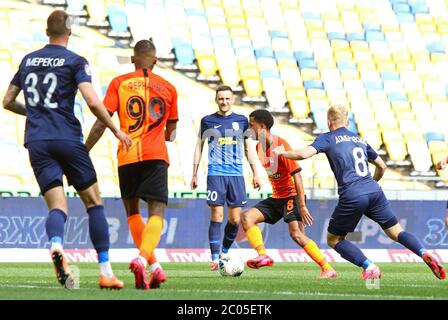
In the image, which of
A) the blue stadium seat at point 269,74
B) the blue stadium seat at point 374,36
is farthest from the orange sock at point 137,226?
the blue stadium seat at point 374,36

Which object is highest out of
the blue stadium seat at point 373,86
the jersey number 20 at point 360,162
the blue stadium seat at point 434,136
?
the blue stadium seat at point 373,86

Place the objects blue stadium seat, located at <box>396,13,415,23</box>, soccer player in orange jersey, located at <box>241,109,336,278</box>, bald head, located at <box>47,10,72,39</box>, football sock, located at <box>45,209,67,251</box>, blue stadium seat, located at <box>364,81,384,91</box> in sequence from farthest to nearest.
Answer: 1. blue stadium seat, located at <box>396,13,415,23</box>
2. blue stadium seat, located at <box>364,81,384,91</box>
3. soccer player in orange jersey, located at <box>241,109,336,278</box>
4. bald head, located at <box>47,10,72,39</box>
5. football sock, located at <box>45,209,67,251</box>

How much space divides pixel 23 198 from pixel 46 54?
33.3ft

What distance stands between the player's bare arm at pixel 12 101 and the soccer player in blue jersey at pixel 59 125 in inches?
8.6

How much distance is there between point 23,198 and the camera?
19.3 metres

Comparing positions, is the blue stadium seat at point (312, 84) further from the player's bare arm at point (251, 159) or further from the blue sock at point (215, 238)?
the blue sock at point (215, 238)

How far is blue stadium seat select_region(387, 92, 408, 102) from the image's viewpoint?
92.9 feet

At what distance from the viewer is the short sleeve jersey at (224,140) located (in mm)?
14602

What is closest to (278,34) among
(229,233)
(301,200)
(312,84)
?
(312,84)

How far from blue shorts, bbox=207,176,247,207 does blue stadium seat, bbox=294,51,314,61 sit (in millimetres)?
14452

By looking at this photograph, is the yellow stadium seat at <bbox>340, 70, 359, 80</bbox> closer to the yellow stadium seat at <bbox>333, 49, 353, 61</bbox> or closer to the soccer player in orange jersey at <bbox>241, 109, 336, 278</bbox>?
the yellow stadium seat at <bbox>333, 49, 353, 61</bbox>

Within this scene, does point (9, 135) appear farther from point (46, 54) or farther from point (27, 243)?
point (46, 54)

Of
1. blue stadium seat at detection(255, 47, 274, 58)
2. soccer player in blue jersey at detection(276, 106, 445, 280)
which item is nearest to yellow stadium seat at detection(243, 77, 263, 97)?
blue stadium seat at detection(255, 47, 274, 58)

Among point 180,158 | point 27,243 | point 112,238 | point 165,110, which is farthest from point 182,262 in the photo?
point 165,110
